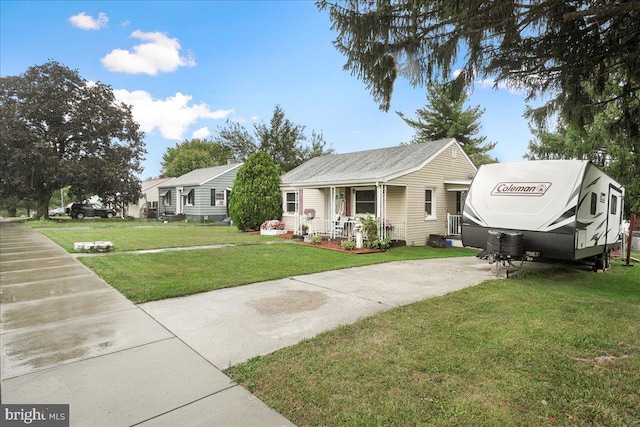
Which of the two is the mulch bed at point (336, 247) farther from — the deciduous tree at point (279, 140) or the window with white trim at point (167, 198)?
the window with white trim at point (167, 198)

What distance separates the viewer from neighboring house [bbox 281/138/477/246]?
1269 cm

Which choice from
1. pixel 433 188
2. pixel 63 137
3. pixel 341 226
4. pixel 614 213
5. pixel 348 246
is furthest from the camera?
pixel 63 137

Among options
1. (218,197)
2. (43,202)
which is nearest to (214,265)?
(218,197)

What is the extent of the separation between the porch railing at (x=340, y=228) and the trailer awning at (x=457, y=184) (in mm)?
3072

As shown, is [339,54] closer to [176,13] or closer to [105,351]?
[105,351]

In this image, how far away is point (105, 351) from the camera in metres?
3.43

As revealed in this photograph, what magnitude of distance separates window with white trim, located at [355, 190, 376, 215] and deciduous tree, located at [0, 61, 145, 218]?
2211cm

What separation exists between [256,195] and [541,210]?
12.9 meters

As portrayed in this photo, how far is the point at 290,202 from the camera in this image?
17672mm

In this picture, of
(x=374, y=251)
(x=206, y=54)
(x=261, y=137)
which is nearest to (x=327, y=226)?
(x=374, y=251)

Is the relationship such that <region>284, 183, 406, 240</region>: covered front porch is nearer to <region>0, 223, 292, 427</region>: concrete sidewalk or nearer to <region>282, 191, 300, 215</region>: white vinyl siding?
<region>282, 191, 300, 215</region>: white vinyl siding

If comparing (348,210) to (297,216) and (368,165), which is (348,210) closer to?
(368,165)

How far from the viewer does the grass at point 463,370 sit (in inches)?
94.4

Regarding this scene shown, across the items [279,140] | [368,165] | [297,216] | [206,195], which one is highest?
[279,140]
